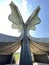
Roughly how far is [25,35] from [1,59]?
264 centimetres

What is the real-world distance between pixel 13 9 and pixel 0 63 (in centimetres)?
348

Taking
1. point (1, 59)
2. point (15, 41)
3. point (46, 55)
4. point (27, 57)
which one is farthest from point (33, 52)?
point (27, 57)

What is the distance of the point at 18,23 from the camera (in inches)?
285

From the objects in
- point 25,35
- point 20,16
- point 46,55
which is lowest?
point 46,55

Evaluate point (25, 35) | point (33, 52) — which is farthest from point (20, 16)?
point (33, 52)

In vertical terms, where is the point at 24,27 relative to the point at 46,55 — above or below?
above

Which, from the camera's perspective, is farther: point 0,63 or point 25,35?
point 0,63

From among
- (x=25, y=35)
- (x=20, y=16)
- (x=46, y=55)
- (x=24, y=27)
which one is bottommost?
(x=46, y=55)

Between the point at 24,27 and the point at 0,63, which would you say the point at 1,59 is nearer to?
the point at 0,63

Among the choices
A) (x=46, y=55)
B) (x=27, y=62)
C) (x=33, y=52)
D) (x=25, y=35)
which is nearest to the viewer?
(x=27, y=62)

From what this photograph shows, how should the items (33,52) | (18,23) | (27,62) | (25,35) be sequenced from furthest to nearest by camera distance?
(33,52) < (18,23) < (25,35) < (27,62)

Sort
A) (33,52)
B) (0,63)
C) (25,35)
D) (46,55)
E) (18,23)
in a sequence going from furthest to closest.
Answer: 1. (33,52)
2. (46,55)
3. (0,63)
4. (18,23)
5. (25,35)

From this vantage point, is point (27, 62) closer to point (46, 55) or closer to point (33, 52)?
point (46, 55)

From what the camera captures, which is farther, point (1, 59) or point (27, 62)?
point (1, 59)
